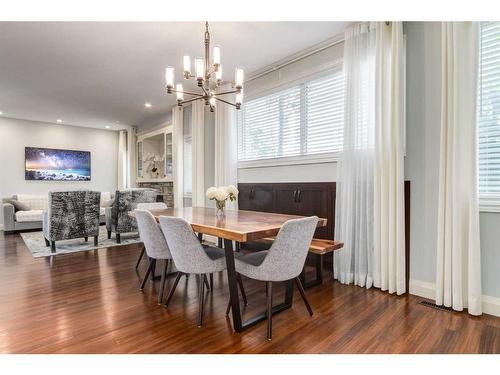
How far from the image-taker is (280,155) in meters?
4.09

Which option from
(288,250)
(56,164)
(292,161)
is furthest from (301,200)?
(56,164)

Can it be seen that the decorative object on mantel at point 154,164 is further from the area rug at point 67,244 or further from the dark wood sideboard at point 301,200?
the dark wood sideboard at point 301,200

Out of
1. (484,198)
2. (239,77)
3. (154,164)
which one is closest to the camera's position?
(484,198)

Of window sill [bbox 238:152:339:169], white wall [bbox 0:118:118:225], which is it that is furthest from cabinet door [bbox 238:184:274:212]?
white wall [bbox 0:118:118:225]

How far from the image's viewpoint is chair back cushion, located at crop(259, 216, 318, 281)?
1.88 meters

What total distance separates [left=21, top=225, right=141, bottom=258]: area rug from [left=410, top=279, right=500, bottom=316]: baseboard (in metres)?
4.40

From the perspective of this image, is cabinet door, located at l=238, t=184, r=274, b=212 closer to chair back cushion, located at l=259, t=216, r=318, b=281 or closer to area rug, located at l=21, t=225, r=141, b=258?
chair back cushion, located at l=259, t=216, r=318, b=281

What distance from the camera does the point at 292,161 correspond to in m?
3.87

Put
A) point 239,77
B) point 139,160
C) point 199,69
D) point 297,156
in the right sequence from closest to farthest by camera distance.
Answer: point 199,69 < point 239,77 < point 297,156 < point 139,160

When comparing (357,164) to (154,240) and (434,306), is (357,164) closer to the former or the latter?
(434,306)

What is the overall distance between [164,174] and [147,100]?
6.19 ft

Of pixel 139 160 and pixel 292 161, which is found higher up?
pixel 139 160

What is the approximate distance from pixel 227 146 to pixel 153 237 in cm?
237

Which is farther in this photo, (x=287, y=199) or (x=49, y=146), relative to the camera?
(x=49, y=146)
